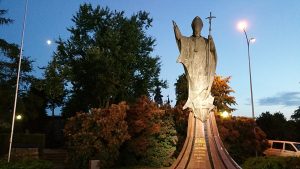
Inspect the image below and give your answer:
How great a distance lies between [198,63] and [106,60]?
17154 millimetres

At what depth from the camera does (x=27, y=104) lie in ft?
118

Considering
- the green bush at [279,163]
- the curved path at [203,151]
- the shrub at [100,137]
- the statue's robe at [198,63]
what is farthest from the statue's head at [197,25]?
the shrub at [100,137]

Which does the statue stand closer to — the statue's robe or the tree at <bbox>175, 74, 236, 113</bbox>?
the statue's robe

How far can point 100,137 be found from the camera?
73.5 feet

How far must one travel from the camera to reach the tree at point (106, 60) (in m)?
33.0

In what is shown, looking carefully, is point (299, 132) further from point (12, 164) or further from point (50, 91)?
point (12, 164)

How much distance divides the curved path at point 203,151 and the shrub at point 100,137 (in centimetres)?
767

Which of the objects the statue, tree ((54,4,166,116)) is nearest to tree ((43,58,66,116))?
tree ((54,4,166,116))

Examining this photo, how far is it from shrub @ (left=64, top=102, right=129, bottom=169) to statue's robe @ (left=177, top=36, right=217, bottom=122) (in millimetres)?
7498

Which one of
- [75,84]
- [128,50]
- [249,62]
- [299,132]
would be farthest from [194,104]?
[299,132]

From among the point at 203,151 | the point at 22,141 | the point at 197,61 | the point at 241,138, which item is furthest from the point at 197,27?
the point at 22,141

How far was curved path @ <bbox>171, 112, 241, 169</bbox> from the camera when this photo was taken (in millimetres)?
14559

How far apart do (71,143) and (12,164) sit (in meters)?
6.64

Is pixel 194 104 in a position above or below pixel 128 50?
below
